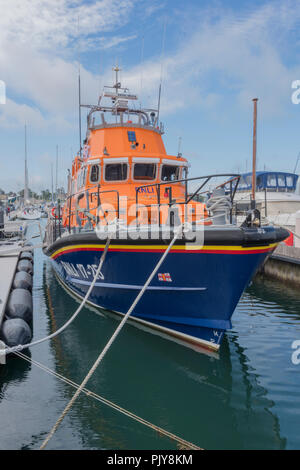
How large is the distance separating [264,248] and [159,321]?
214 cm

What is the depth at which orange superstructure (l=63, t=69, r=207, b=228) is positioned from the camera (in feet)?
21.5

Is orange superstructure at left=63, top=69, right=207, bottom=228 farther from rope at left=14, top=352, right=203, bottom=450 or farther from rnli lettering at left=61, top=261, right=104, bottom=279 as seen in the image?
rope at left=14, top=352, right=203, bottom=450

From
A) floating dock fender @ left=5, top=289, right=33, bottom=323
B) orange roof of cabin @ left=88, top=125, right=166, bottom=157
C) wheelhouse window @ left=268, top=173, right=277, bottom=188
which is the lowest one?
floating dock fender @ left=5, top=289, right=33, bottom=323

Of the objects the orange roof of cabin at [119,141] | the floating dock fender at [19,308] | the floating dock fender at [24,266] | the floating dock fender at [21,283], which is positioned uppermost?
the orange roof of cabin at [119,141]

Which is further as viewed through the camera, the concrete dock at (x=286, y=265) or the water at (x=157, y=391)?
the concrete dock at (x=286, y=265)

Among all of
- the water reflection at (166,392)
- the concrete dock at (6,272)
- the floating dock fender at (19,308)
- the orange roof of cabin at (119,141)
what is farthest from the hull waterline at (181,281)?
the orange roof of cabin at (119,141)

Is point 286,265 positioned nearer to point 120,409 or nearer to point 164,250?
point 164,250

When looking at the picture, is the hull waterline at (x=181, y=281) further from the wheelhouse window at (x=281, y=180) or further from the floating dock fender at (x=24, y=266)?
the wheelhouse window at (x=281, y=180)

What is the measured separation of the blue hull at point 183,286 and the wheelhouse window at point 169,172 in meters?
2.73

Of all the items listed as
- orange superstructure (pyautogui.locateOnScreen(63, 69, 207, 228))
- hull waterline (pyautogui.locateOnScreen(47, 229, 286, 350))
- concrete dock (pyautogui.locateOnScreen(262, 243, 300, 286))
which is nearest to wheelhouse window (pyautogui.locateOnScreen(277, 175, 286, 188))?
concrete dock (pyautogui.locateOnScreen(262, 243, 300, 286))

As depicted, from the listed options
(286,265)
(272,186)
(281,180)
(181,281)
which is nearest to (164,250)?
(181,281)

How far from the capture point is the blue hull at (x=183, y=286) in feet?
15.6
